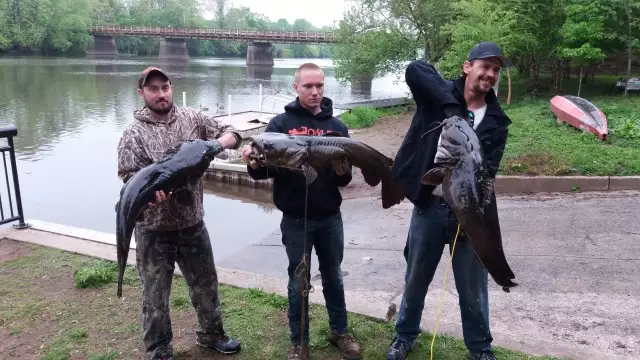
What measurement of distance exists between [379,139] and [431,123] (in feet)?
37.1

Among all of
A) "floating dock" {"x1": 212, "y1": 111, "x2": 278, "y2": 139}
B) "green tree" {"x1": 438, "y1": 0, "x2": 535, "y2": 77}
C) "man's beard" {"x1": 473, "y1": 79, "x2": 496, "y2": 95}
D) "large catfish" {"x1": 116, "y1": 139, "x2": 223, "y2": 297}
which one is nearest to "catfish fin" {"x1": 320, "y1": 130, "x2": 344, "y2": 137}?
"large catfish" {"x1": 116, "y1": 139, "x2": 223, "y2": 297}

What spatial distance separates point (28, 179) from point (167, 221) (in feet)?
40.1

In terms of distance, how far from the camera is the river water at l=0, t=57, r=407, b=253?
1070 centimetres

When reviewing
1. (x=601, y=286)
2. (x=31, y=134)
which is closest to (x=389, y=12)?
(x=31, y=134)

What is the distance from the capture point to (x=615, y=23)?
15.3m

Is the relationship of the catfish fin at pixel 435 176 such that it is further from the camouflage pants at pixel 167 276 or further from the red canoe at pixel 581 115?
the red canoe at pixel 581 115

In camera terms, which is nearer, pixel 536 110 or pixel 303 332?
pixel 303 332

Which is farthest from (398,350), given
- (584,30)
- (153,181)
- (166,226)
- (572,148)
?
(584,30)

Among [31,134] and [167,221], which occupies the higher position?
[167,221]

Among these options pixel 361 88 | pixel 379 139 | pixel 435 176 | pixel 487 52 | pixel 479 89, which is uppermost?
pixel 487 52

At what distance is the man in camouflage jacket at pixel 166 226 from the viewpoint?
3.34 m

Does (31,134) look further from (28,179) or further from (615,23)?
(615,23)

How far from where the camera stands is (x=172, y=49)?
78875 millimetres

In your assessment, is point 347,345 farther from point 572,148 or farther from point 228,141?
point 572,148
